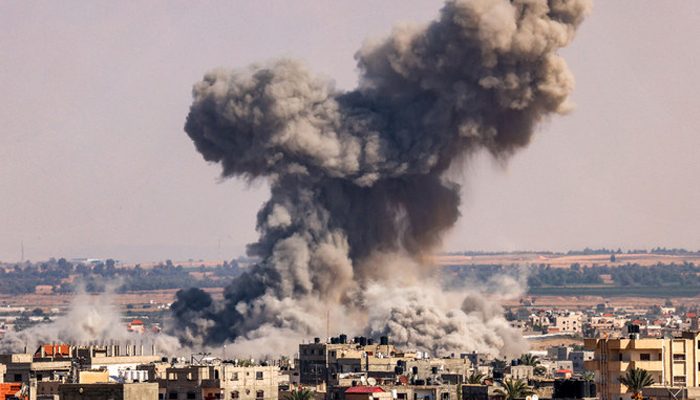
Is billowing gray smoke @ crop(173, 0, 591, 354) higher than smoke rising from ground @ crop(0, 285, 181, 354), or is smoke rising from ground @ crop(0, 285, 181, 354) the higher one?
billowing gray smoke @ crop(173, 0, 591, 354)

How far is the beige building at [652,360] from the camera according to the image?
214ft

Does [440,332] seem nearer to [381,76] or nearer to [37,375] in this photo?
[381,76]

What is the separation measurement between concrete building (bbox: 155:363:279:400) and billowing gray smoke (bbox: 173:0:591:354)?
49703 mm

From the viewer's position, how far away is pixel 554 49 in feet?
432

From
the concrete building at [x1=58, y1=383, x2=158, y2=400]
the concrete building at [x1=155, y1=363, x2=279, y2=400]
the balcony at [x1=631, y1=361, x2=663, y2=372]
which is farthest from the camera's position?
the concrete building at [x1=155, y1=363, x2=279, y2=400]

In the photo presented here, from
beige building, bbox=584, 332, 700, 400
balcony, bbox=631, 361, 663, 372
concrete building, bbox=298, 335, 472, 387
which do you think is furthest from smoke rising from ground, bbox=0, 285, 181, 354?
balcony, bbox=631, 361, 663, 372

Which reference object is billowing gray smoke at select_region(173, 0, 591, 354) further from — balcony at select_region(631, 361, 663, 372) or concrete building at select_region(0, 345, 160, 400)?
balcony at select_region(631, 361, 663, 372)

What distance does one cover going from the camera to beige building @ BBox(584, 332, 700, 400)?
65312 millimetres

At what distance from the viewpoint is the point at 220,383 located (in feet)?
251

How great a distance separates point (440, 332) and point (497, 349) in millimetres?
6382

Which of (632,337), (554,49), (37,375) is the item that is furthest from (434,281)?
(632,337)

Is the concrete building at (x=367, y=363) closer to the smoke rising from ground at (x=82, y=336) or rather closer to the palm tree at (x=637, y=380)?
the smoke rising from ground at (x=82, y=336)

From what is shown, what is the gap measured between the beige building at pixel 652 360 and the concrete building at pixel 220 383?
17.2 meters

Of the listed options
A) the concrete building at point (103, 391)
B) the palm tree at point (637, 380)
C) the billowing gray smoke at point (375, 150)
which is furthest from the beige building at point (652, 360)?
the billowing gray smoke at point (375, 150)
